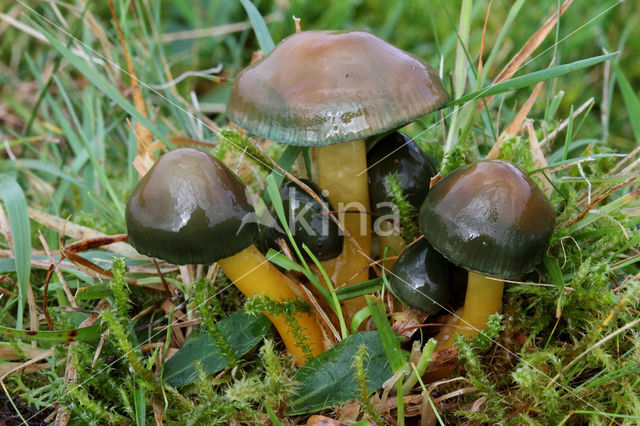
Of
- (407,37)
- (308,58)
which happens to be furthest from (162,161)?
(407,37)

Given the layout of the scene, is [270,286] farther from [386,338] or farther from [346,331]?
[386,338]

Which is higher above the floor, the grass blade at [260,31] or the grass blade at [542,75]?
the grass blade at [260,31]

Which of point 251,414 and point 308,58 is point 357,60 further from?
point 251,414

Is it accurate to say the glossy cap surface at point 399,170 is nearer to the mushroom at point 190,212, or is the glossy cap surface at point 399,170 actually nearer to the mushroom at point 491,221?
the mushroom at point 491,221

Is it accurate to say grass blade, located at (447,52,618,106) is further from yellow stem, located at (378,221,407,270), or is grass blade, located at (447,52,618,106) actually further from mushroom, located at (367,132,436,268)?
yellow stem, located at (378,221,407,270)

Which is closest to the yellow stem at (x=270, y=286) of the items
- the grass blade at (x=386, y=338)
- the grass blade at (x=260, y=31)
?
the grass blade at (x=386, y=338)
